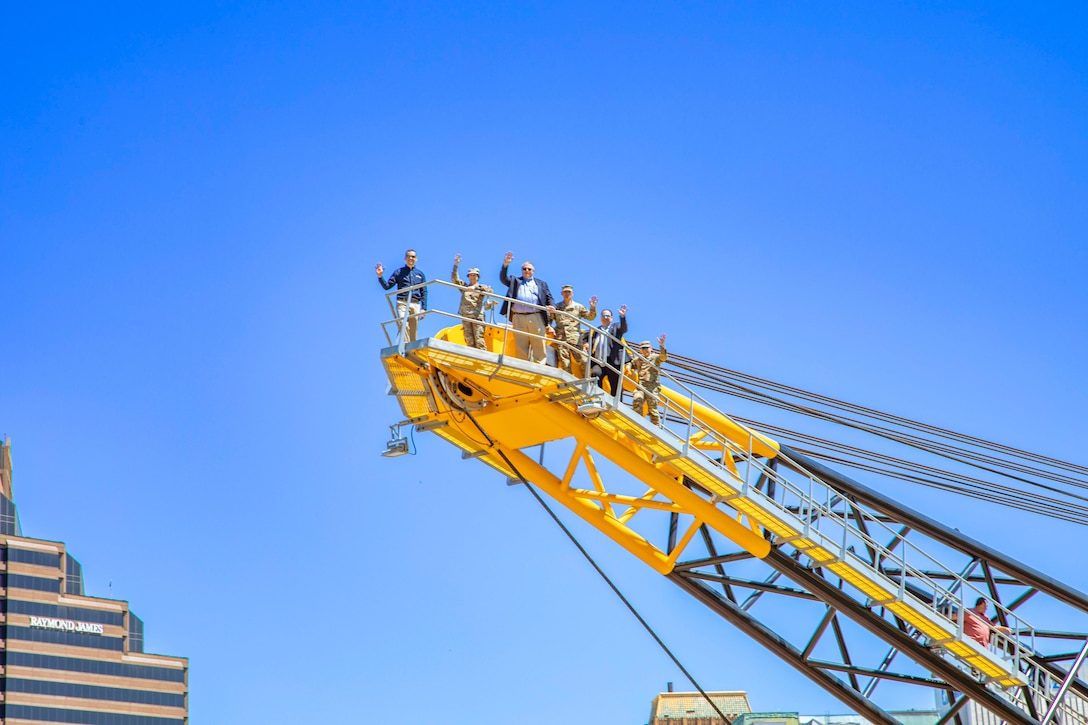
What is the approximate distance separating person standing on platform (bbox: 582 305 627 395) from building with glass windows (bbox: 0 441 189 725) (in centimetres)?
16046

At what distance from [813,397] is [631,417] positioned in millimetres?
8306

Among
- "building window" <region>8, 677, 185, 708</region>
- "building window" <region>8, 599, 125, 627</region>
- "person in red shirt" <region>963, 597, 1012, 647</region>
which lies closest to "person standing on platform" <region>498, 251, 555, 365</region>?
"person in red shirt" <region>963, 597, 1012, 647</region>

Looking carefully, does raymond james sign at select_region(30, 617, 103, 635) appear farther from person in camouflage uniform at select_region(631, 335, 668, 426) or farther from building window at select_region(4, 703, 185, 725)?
person in camouflage uniform at select_region(631, 335, 668, 426)

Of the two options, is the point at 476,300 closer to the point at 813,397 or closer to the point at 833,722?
the point at 813,397

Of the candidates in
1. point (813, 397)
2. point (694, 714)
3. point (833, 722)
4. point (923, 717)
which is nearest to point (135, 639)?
point (694, 714)

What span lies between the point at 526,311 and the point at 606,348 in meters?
1.65

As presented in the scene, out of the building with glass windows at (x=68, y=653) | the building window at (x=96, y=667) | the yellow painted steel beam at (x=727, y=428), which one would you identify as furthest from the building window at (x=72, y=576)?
the yellow painted steel beam at (x=727, y=428)

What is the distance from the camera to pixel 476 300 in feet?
75.5

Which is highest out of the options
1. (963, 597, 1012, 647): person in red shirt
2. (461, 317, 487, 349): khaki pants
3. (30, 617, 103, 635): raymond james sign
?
(30, 617, 103, 635): raymond james sign

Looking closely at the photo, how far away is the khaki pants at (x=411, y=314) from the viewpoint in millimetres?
22359

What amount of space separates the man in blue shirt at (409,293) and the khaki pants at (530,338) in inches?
62.6

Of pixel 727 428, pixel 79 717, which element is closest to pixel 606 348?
pixel 727 428

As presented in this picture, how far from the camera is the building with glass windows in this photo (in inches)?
6752

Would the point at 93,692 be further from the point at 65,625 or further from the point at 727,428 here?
the point at 727,428
